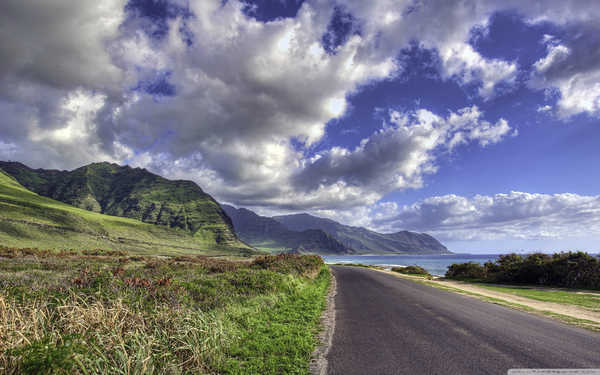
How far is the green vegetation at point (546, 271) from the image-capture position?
24.6 metres

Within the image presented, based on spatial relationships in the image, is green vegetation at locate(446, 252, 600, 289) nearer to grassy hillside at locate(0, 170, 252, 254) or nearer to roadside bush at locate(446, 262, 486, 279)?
roadside bush at locate(446, 262, 486, 279)

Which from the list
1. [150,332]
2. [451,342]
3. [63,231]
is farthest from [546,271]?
[63,231]

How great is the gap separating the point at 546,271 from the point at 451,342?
30.1 metres

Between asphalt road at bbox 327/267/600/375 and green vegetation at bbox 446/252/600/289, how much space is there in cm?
2013

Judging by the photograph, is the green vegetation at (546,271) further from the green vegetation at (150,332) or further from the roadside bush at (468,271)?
the green vegetation at (150,332)

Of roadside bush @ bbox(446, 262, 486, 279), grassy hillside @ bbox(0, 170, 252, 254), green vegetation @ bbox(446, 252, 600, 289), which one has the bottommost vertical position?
grassy hillside @ bbox(0, 170, 252, 254)

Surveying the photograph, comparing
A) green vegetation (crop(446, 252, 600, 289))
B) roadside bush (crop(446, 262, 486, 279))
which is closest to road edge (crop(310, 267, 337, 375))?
green vegetation (crop(446, 252, 600, 289))

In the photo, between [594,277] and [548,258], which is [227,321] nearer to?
[594,277]

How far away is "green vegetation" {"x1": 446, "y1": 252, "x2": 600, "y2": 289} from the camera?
24609mm

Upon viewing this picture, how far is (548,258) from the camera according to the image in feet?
96.0

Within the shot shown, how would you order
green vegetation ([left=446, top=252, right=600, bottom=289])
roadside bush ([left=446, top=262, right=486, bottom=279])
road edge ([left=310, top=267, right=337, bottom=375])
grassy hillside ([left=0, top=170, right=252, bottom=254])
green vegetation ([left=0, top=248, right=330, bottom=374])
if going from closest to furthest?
1. green vegetation ([left=0, top=248, right=330, bottom=374])
2. road edge ([left=310, top=267, right=337, bottom=375])
3. green vegetation ([left=446, top=252, right=600, bottom=289])
4. roadside bush ([left=446, top=262, right=486, bottom=279])
5. grassy hillside ([left=0, top=170, right=252, bottom=254])

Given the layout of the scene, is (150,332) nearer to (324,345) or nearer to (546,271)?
(324,345)

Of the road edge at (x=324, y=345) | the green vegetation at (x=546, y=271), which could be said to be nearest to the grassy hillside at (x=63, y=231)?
the road edge at (x=324, y=345)

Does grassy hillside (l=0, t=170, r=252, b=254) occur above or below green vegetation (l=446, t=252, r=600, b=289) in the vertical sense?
below
